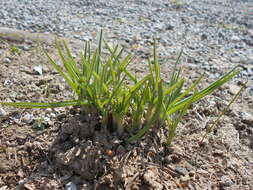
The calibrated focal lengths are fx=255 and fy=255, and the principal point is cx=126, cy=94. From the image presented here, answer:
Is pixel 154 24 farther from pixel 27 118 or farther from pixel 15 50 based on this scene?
pixel 27 118

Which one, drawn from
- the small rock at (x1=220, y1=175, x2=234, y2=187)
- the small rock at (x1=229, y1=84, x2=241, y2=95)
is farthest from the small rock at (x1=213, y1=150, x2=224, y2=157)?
the small rock at (x1=229, y1=84, x2=241, y2=95)

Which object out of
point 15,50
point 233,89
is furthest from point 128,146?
point 15,50

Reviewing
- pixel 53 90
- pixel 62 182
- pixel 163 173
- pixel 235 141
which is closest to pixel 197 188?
pixel 163 173

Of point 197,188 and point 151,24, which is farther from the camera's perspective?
point 151,24

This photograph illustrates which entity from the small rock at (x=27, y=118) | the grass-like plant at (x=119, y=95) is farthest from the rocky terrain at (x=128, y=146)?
the grass-like plant at (x=119, y=95)

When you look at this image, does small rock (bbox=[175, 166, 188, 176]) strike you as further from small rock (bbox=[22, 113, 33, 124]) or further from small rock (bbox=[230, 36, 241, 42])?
small rock (bbox=[230, 36, 241, 42])

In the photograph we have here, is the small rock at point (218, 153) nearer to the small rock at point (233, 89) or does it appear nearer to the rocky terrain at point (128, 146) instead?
the rocky terrain at point (128, 146)

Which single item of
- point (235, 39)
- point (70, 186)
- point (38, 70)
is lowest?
point (70, 186)

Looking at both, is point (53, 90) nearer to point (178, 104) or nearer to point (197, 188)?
point (178, 104)
